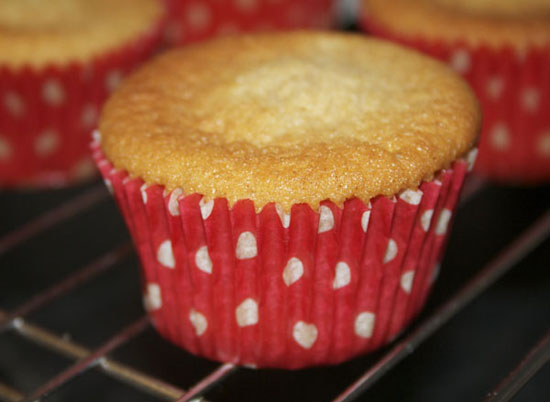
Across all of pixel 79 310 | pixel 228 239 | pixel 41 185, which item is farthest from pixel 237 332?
pixel 41 185

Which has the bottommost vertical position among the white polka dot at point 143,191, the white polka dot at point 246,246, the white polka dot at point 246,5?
the white polka dot at point 246,5

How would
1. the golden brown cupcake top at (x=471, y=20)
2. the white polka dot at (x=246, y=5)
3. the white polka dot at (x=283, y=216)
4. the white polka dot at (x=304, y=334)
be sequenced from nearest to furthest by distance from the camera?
the white polka dot at (x=283, y=216), the white polka dot at (x=304, y=334), the golden brown cupcake top at (x=471, y=20), the white polka dot at (x=246, y=5)

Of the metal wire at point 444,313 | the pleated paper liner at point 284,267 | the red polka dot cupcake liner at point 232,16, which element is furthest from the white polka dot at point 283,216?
the red polka dot cupcake liner at point 232,16

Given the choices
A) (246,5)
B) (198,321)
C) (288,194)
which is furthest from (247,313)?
(246,5)

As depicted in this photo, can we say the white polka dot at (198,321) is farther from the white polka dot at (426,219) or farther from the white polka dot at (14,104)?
the white polka dot at (14,104)

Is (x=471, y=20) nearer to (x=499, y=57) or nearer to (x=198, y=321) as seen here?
(x=499, y=57)
